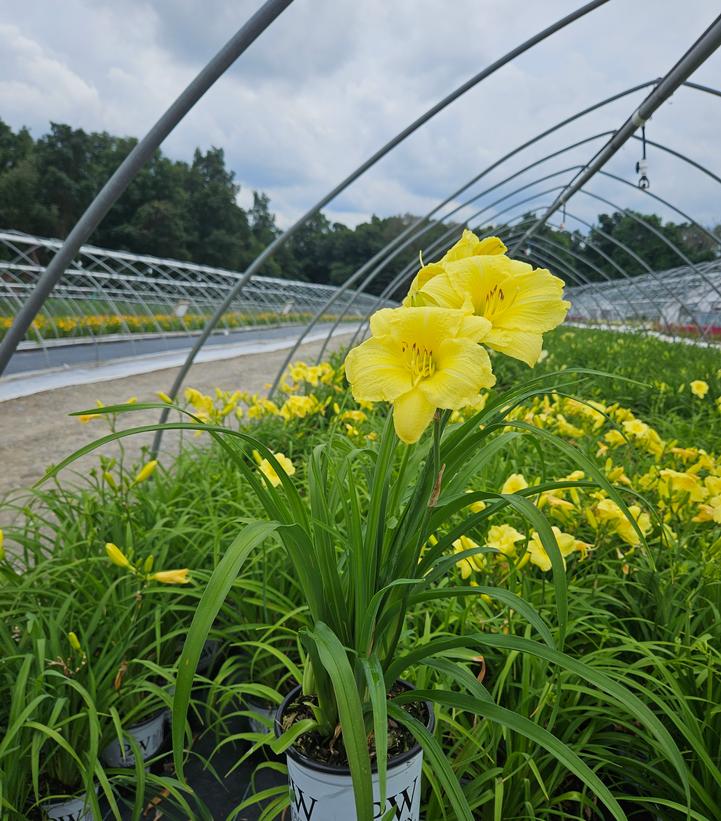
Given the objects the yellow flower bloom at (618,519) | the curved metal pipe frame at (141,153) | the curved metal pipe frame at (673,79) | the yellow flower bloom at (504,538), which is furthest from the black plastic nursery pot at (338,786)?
the curved metal pipe frame at (673,79)

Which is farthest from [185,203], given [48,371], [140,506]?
[140,506]

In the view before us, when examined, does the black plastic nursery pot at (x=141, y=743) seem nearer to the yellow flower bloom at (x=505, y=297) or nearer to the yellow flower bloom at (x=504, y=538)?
the yellow flower bloom at (x=504, y=538)

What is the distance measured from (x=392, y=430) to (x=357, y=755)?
1.44ft

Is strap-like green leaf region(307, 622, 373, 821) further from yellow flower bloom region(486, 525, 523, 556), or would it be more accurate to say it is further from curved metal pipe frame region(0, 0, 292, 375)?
curved metal pipe frame region(0, 0, 292, 375)

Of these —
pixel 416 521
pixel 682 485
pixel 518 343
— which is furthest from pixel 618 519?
pixel 518 343

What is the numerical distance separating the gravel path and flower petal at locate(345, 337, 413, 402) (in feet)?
5.18

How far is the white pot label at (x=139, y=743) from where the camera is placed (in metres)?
1.31

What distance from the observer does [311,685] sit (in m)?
0.92

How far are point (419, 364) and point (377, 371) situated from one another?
0.17 feet

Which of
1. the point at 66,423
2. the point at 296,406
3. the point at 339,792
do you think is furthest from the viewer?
the point at 66,423

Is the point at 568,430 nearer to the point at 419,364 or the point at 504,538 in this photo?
the point at 504,538

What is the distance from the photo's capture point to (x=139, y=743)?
1322mm

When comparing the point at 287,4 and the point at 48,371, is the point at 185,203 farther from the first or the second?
the point at 287,4

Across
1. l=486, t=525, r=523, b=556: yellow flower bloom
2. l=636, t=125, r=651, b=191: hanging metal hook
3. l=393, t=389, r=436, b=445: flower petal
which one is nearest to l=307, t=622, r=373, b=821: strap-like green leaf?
l=393, t=389, r=436, b=445: flower petal
